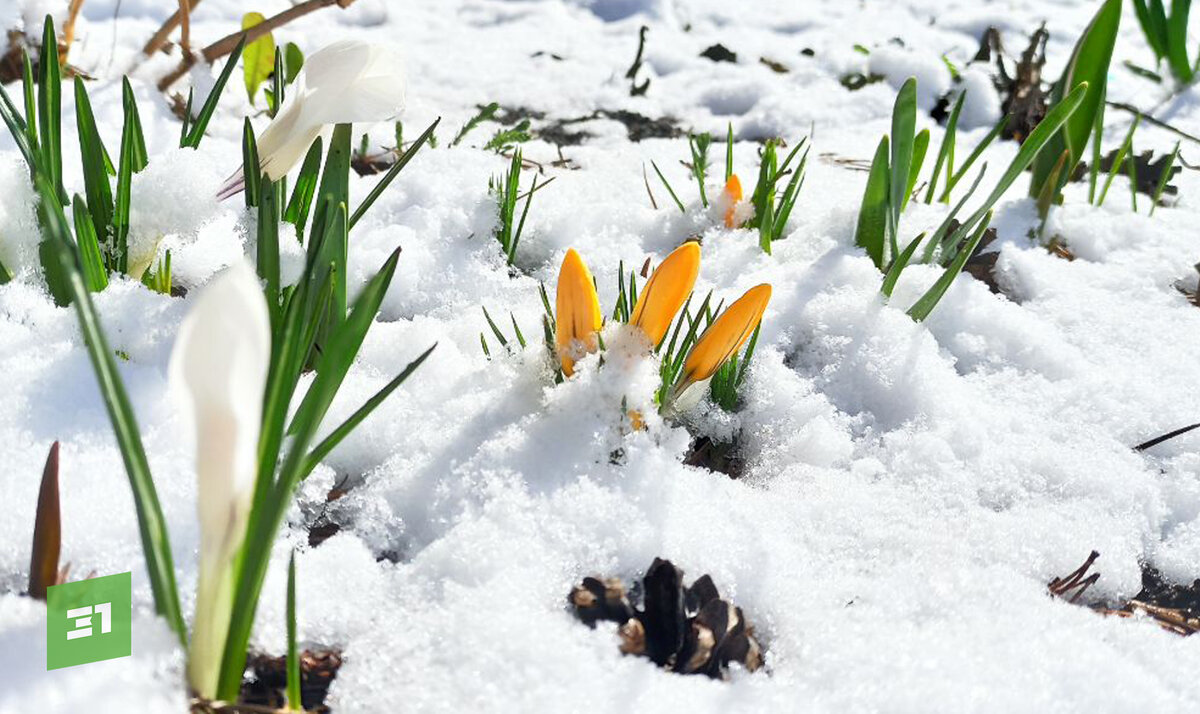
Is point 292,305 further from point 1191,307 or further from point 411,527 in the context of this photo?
point 1191,307

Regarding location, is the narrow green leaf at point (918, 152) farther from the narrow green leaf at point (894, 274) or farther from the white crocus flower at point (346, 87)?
the white crocus flower at point (346, 87)

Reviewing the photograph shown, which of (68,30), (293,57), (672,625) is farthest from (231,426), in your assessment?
(293,57)

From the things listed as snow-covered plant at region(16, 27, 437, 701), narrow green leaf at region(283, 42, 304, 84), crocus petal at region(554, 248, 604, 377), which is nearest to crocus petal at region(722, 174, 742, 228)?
crocus petal at region(554, 248, 604, 377)

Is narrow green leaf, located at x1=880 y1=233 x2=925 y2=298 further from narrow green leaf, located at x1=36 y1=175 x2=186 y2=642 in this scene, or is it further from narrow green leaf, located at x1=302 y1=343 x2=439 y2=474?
narrow green leaf, located at x1=36 y1=175 x2=186 y2=642

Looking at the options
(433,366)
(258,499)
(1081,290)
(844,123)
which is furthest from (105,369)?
(844,123)

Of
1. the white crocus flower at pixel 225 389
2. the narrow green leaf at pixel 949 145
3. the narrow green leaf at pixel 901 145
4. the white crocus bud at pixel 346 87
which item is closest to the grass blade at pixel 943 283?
the narrow green leaf at pixel 901 145

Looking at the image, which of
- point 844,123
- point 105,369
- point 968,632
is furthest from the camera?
point 844,123
